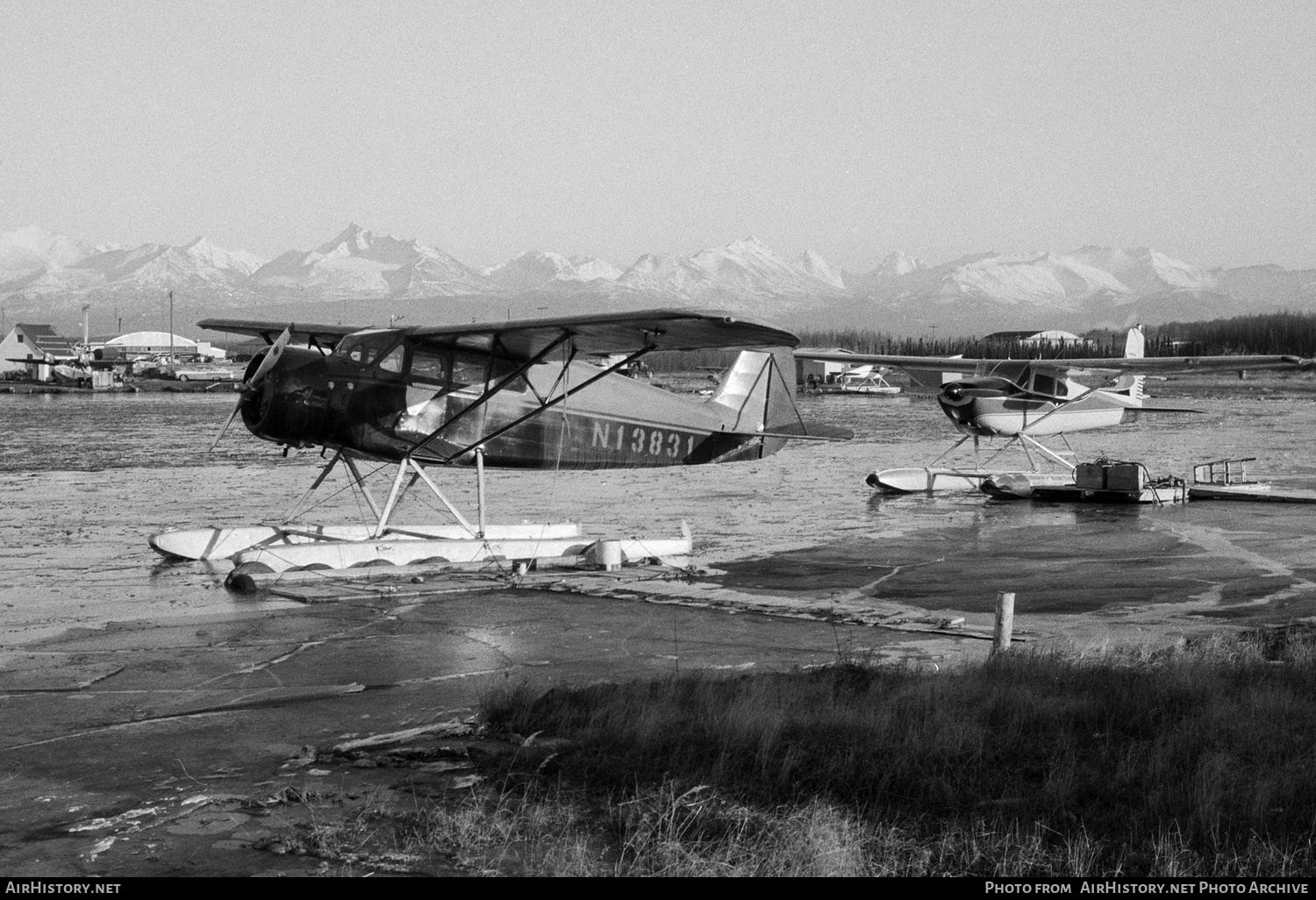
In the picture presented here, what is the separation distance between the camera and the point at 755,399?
774 inches

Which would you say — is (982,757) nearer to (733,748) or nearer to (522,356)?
(733,748)

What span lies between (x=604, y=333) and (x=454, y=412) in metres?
2.23

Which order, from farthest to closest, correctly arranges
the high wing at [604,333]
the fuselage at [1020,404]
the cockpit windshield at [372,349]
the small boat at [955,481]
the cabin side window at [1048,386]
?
the cabin side window at [1048,386] → the fuselage at [1020,404] → the small boat at [955,481] → the cockpit windshield at [372,349] → the high wing at [604,333]

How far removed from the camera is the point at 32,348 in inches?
4870

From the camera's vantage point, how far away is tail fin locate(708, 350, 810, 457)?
19375 millimetres

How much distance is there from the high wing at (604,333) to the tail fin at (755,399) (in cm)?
429

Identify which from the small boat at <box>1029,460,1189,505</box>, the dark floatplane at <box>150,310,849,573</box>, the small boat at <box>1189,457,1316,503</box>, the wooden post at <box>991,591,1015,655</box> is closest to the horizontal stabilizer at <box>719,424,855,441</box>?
the dark floatplane at <box>150,310,849,573</box>

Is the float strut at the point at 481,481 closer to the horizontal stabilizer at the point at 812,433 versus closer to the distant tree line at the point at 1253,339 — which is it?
the horizontal stabilizer at the point at 812,433

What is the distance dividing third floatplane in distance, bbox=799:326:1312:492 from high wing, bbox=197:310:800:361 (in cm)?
1174

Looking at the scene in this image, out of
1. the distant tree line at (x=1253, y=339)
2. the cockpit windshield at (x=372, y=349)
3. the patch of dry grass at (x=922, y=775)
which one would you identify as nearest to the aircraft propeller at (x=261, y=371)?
the cockpit windshield at (x=372, y=349)

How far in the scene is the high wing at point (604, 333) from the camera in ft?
42.1

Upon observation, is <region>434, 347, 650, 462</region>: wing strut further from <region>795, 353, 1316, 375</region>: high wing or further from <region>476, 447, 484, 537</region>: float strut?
<region>795, 353, 1316, 375</region>: high wing

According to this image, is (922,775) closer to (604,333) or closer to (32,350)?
(604,333)
